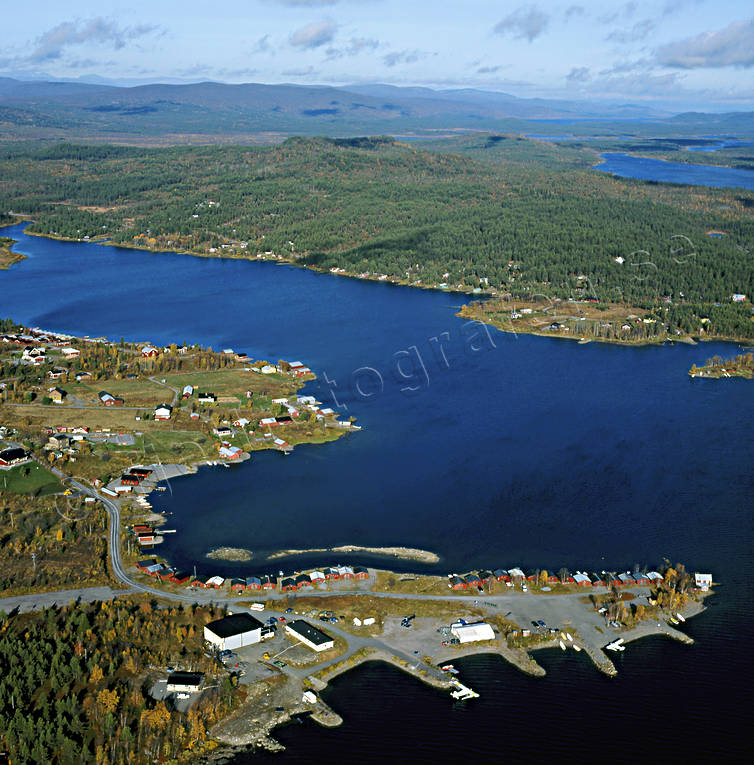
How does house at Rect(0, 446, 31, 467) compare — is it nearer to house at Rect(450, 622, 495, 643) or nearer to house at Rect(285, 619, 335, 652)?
house at Rect(285, 619, 335, 652)

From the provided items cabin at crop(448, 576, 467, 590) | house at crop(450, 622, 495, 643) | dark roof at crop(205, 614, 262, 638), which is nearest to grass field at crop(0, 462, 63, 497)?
dark roof at crop(205, 614, 262, 638)

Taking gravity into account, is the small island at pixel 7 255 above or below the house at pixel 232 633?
above

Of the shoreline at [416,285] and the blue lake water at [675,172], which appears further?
the blue lake water at [675,172]

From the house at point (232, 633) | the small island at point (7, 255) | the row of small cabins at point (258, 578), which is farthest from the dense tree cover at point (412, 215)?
the house at point (232, 633)

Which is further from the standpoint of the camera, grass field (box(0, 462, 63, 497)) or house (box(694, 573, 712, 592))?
grass field (box(0, 462, 63, 497))

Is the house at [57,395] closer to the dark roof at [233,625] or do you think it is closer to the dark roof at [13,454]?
the dark roof at [13,454]

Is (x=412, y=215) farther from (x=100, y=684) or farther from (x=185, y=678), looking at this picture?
(x=100, y=684)
